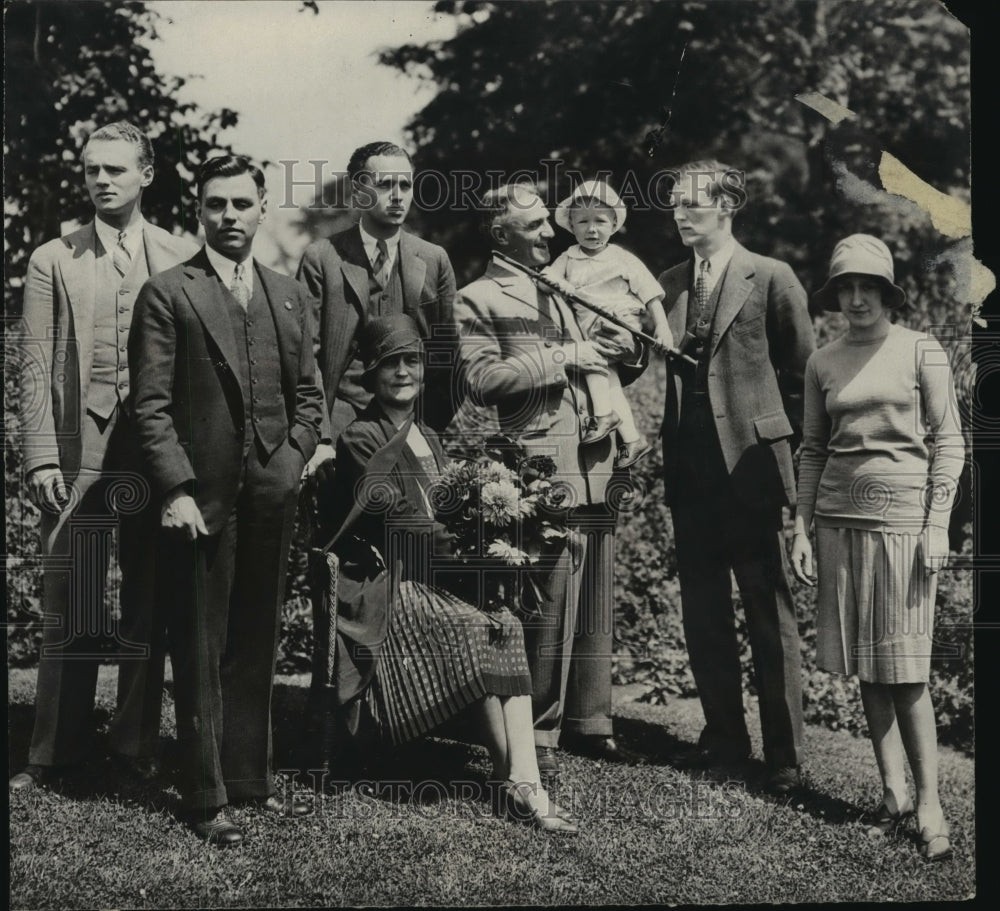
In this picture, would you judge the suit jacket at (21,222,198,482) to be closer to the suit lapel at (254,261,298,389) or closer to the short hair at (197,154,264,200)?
the short hair at (197,154,264,200)

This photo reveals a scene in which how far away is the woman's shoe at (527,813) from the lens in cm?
592

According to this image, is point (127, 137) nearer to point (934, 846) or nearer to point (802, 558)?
point (802, 558)

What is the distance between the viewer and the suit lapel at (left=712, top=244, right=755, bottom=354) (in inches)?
245

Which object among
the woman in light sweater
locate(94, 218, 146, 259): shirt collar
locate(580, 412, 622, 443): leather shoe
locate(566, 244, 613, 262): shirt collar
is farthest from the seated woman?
the woman in light sweater

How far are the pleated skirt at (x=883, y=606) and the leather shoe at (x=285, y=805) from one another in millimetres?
2617

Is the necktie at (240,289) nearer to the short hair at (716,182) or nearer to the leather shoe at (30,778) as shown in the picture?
the short hair at (716,182)

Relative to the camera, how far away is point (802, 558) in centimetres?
611

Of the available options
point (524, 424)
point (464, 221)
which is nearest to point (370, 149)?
point (464, 221)

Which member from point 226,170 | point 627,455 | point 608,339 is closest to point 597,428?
point 627,455

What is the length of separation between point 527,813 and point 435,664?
2.70 ft

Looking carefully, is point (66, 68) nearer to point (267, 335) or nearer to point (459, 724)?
point (267, 335)

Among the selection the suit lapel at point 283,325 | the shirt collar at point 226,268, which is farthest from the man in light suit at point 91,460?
the suit lapel at point 283,325

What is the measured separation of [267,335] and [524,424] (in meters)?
1.29

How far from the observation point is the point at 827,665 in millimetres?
6125
